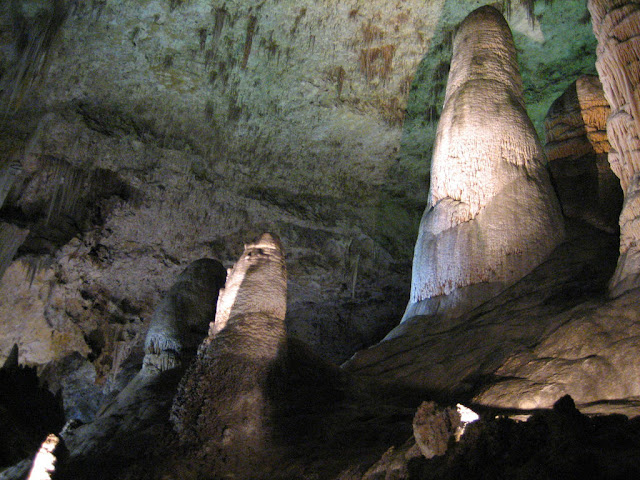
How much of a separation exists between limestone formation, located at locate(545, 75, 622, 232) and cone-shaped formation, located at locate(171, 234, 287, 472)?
219 inches

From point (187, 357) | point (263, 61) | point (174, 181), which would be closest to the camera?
point (187, 357)

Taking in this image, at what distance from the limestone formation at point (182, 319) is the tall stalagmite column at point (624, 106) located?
677cm

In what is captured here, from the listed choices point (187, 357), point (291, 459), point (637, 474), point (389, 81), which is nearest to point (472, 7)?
point (389, 81)

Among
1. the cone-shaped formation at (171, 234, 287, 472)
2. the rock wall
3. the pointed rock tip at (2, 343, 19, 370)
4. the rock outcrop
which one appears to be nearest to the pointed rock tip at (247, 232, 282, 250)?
the cone-shaped formation at (171, 234, 287, 472)

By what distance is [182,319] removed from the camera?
9.95 meters

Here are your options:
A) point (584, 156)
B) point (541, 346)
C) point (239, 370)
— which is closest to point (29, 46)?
point (239, 370)

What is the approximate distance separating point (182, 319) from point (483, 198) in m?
5.62

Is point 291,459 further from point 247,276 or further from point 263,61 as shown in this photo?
point 263,61

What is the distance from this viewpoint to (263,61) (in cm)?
1234

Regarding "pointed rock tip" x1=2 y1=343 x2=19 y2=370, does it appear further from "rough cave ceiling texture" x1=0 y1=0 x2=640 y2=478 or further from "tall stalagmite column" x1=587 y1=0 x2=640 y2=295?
"tall stalagmite column" x1=587 y1=0 x2=640 y2=295

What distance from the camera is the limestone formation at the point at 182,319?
9.66 m

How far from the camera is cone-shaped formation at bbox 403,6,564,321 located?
8125mm

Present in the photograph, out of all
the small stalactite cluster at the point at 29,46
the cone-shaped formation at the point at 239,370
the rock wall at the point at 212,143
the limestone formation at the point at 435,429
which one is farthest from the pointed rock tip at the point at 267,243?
the small stalactite cluster at the point at 29,46

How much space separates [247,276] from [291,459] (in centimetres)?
236
